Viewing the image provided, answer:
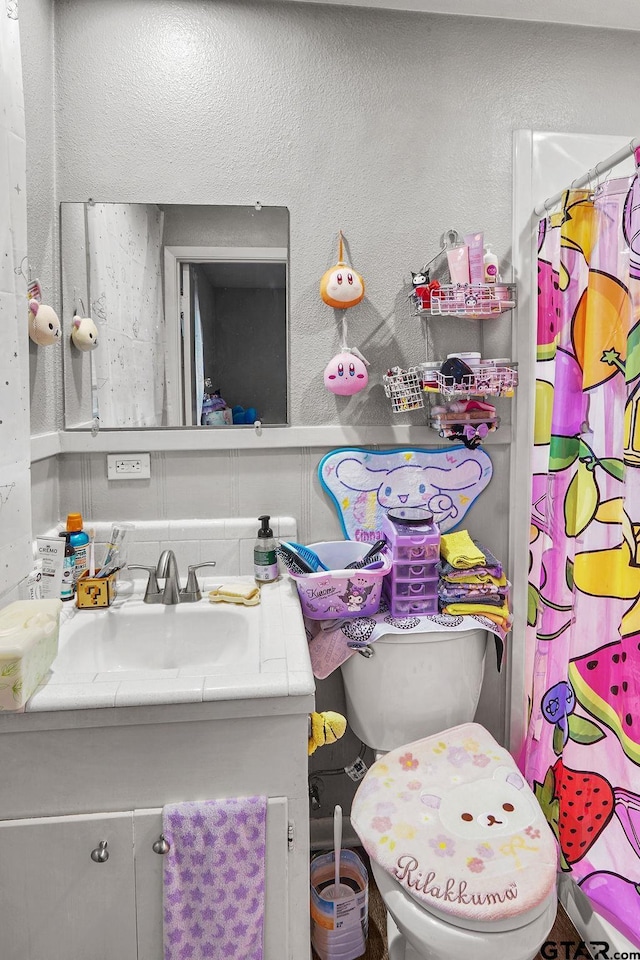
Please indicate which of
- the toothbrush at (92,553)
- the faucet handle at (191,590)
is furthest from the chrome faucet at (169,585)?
the toothbrush at (92,553)

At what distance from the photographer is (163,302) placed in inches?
64.4

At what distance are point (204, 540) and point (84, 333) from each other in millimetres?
607

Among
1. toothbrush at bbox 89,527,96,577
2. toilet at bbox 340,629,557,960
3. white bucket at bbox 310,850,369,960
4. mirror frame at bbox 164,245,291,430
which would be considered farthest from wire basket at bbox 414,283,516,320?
white bucket at bbox 310,850,369,960

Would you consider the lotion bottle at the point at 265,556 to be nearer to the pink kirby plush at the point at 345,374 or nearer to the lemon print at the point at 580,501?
the pink kirby plush at the point at 345,374

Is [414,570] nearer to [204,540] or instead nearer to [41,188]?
[204,540]

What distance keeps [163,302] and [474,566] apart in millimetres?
1041

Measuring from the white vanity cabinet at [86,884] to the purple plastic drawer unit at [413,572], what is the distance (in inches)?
24.0

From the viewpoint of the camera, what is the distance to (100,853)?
3.68 feet

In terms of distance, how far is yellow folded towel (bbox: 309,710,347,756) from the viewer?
1.30 meters

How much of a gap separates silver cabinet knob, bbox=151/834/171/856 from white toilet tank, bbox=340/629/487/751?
608 mm

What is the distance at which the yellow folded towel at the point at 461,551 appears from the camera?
1.64 m

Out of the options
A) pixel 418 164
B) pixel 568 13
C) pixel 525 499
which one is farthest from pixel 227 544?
pixel 568 13

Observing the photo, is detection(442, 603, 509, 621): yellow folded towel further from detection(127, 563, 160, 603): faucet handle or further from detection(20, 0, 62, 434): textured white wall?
detection(20, 0, 62, 434): textured white wall

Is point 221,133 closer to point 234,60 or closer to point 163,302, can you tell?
point 234,60
